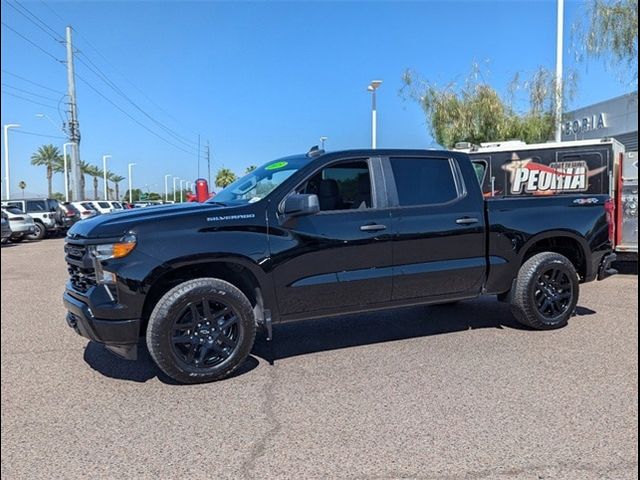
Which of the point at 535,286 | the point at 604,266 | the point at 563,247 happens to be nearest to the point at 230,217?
the point at 535,286

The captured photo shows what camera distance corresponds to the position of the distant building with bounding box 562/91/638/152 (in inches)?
751

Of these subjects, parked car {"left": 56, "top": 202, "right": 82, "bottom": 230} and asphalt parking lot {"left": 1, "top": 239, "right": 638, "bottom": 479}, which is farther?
parked car {"left": 56, "top": 202, "right": 82, "bottom": 230}

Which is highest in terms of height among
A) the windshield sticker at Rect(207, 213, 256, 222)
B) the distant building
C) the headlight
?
the distant building

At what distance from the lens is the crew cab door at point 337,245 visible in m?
4.66

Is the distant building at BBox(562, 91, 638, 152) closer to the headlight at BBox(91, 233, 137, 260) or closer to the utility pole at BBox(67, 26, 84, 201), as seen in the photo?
the headlight at BBox(91, 233, 137, 260)

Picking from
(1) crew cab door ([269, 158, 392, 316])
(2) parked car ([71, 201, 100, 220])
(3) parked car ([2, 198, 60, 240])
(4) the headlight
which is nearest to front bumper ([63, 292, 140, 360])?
(4) the headlight

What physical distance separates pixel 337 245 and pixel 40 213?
74.5ft

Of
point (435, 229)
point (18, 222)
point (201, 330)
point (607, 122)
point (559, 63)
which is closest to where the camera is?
point (201, 330)

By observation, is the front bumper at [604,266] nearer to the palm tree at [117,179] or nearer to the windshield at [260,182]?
the windshield at [260,182]

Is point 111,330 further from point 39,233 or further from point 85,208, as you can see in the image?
point 85,208

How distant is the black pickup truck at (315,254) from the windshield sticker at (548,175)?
16.2 ft

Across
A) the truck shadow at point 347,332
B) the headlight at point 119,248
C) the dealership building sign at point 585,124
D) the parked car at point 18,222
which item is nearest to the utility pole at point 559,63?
the dealership building sign at point 585,124

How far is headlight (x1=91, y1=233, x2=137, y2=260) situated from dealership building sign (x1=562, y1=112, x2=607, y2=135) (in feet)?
65.6

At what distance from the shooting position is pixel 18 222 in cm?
2059
